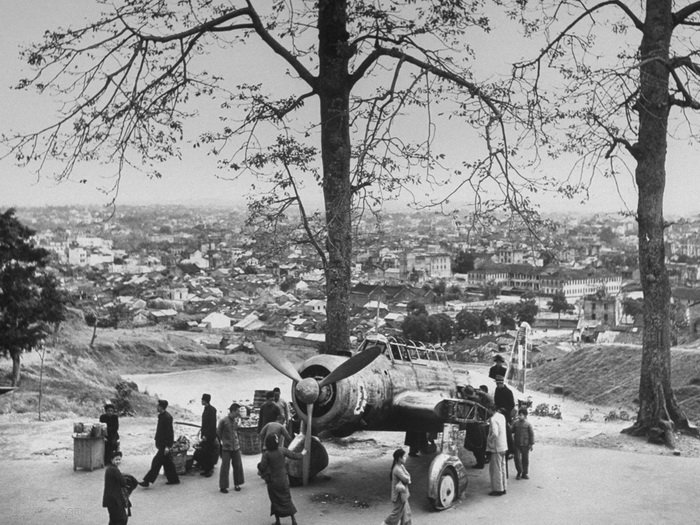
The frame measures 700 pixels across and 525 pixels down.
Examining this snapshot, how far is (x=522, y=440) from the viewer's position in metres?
12.2

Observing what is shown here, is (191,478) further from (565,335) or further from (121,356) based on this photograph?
(565,335)

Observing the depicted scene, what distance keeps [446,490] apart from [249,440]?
4.17 meters

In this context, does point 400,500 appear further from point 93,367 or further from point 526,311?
point 526,311

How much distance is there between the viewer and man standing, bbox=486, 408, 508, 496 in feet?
37.3

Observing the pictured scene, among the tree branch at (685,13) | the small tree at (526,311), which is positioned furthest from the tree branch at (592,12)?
the small tree at (526,311)

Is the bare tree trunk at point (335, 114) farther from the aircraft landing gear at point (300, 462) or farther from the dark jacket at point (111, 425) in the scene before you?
the dark jacket at point (111, 425)

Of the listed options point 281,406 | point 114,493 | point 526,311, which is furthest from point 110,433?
point 526,311

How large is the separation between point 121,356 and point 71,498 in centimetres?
A: 2710

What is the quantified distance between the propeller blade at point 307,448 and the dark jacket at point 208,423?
1.48 meters

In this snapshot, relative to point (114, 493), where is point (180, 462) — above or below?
below

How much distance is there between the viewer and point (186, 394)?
30141 mm

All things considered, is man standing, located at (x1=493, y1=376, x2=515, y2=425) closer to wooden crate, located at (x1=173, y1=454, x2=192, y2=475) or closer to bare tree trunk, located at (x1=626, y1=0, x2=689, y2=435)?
bare tree trunk, located at (x1=626, y1=0, x2=689, y2=435)

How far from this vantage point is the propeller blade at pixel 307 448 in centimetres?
1068

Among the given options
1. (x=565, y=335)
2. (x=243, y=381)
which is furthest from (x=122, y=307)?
(x=243, y=381)
